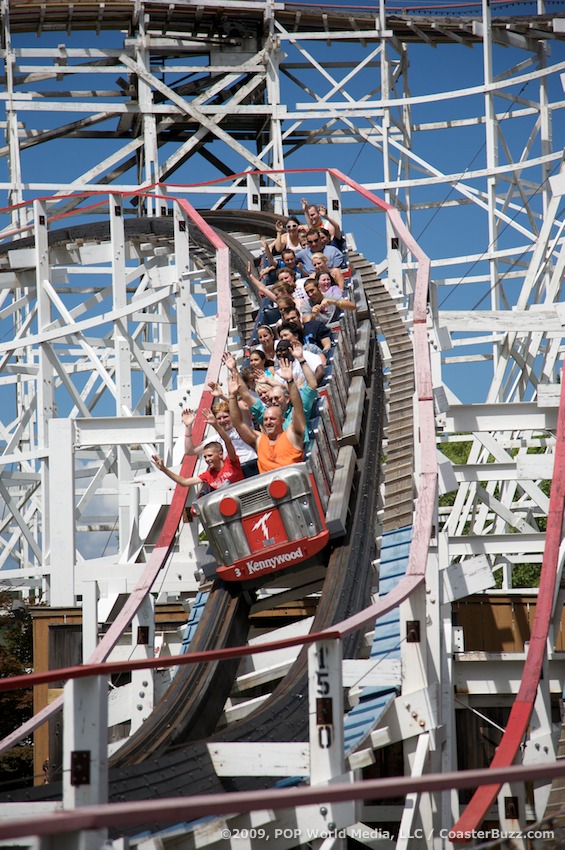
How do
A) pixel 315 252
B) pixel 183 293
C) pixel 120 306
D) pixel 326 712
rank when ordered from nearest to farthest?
pixel 326 712 < pixel 315 252 < pixel 183 293 < pixel 120 306

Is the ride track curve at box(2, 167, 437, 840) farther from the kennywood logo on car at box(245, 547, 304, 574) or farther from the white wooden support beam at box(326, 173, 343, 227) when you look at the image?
the white wooden support beam at box(326, 173, 343, 227)

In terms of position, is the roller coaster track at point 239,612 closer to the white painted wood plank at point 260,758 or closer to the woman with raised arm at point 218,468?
the white painted wood plank at point 260,758

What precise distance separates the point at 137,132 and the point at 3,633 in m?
10.7

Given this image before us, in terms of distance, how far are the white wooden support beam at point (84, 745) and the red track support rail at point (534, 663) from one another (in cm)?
142

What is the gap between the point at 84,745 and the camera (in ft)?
12.5

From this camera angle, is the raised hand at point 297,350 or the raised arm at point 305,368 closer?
the raised arm at point 305,368

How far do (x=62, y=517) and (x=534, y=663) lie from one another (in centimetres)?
414

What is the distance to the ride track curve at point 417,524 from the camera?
526 cm

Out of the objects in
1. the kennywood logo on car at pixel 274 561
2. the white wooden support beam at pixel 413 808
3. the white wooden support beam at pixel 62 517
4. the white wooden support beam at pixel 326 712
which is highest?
the white wooden support beam at pixel 62 517

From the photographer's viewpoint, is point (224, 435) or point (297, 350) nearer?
point (224, 435)

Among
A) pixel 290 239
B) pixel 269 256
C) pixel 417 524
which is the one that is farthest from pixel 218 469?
pixel 290 239

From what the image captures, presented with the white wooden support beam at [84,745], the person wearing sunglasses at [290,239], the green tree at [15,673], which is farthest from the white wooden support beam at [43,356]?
the white wooden support beam at [84,745]

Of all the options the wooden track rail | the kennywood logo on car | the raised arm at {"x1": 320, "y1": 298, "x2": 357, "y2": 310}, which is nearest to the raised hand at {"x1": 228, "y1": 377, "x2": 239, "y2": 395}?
the wooden track rail

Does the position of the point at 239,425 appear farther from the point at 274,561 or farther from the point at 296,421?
the point at 274,561
